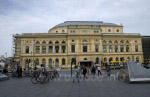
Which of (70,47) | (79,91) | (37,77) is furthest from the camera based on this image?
(70,47)

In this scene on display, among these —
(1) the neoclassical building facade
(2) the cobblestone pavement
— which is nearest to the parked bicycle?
(2) the cobblestone pavement

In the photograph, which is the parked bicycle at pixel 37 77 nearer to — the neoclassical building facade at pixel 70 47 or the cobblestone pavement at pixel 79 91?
the cobblestone pavement at pixel 79 91

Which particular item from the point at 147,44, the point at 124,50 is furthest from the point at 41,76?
the point at 147,44

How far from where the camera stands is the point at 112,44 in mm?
55656

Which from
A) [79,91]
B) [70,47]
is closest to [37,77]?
[79,91]

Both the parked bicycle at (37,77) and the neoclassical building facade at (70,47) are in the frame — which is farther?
the neoclassical building facade at (70,47)

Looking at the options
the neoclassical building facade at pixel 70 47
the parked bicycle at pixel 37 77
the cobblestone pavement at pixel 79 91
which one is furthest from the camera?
the neoclassical building facade at pixel 70 47

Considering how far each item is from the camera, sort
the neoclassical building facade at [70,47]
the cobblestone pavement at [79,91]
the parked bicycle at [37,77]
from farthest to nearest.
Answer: the neoclassical building facade at [70,47], the parked bicycle at [37,77], the cobblestone pavement at [79,91]

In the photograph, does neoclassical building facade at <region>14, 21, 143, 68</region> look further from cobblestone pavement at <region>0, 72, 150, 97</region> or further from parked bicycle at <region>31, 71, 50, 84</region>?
cobblestone pavement at <region>0, 72, 150, 97</region>

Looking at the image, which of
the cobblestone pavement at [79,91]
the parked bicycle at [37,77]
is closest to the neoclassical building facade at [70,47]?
the parked bicycle at [37,77]

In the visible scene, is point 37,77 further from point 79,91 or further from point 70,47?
point 70,47

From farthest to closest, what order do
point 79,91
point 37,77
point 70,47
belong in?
1. point 70,47
2. point 37,77
3. point 79,91

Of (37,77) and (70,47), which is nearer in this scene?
(37,77)

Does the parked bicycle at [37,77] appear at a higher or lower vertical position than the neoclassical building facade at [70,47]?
lower
